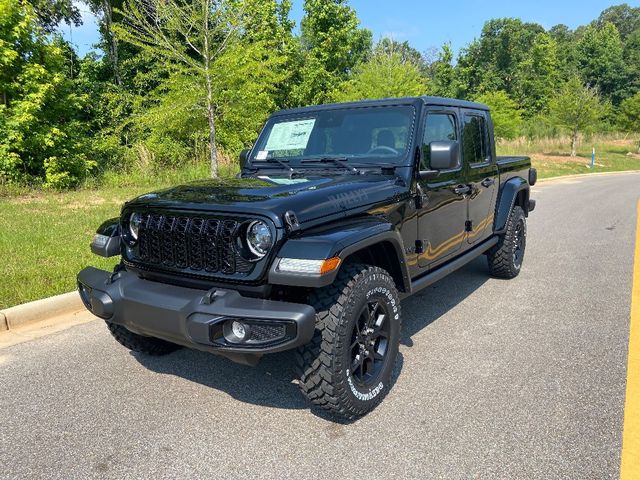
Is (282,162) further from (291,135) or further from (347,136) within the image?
(347,136)

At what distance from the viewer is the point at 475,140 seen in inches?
190

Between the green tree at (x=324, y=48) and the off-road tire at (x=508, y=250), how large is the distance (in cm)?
1885

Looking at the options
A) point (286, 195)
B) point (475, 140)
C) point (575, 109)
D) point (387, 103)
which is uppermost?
point (575, 109)

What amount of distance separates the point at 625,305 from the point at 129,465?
180 inches

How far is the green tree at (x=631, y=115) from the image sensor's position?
3919cm

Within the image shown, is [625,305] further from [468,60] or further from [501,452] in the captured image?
[468,60]

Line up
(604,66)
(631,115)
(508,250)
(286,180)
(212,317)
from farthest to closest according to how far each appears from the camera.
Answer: (604,66)
(631,115)
(508,250)
(286,180)
(212,317)

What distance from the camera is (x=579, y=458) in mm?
2490

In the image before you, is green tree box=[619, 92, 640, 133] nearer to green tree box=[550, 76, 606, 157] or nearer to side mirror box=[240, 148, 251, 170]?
green tree box=[550, 76, 606, 157]

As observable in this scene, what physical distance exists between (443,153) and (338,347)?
1.61 metres

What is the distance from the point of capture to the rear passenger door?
180 inches

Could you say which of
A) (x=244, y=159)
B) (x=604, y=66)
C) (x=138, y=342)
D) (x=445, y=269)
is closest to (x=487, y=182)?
(x=445, y=269)

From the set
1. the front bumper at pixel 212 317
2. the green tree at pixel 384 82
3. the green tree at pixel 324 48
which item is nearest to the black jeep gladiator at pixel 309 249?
the front bumper at pixel 212 317

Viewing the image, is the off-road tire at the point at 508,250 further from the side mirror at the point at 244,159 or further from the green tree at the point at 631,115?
the green tree at the point at 631,115
